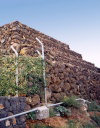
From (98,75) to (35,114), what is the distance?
7.62m

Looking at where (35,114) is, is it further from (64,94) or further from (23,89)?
(64,94)

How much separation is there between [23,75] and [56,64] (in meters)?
2.37

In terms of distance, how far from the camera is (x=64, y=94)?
1019 centimetres

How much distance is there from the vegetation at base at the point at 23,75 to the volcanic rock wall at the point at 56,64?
32.7 inches

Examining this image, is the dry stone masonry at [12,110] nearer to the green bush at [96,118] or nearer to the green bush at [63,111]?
the green bush at [63,111]

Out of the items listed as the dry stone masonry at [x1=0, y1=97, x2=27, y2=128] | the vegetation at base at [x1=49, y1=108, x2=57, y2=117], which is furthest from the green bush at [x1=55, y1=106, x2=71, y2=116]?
the dry stone masonry at [x1=0, y1=97, x2=27, y2=128]

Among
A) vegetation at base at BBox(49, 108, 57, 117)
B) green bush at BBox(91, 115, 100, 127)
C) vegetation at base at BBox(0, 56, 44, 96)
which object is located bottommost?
green bush at BBox(91, 115, 100, 127)

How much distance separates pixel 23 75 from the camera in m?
8.12

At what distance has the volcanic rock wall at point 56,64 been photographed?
9.66 metres

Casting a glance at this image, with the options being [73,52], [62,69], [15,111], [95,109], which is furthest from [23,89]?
[73,52]

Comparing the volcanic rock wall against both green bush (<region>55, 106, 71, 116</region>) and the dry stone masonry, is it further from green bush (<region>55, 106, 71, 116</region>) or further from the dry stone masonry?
the dry stone masonry

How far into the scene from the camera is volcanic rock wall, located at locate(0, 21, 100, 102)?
9664 millimetres

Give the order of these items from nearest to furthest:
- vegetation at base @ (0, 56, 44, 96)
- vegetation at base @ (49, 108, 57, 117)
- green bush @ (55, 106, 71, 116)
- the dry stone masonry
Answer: the dry stone masonry, vegetation at base @ (0, 56, 44, 96), vegetation at base @ (49, 108, 57, 117), green bush @ (55, 106, 71, 116)

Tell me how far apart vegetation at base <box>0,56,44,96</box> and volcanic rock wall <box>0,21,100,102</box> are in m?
0.83
